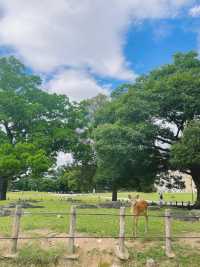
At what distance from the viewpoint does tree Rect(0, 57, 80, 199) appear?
29.9 m

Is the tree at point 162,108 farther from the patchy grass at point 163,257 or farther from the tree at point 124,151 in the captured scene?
the patchy grass at point 163,257

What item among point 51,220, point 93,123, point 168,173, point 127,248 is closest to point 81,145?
point 93,123

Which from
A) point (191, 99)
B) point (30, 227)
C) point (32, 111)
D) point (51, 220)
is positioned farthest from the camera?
point (32, 111)

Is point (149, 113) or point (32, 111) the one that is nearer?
point (149, 113)

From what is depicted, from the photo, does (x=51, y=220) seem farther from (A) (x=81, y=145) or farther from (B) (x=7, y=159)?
(A) (x=81, y=145)

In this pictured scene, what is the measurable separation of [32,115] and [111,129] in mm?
9073

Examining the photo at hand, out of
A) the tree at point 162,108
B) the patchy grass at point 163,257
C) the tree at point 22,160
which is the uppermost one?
the tree at point 162,108

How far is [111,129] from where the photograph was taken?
23828 mm

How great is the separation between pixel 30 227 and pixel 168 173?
19086 mm

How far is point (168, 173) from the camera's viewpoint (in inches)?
1216

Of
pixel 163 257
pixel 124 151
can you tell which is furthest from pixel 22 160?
pixel 163 257

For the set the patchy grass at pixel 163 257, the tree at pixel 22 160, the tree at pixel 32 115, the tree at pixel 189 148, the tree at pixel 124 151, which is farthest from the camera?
the tree at pixel 32 115

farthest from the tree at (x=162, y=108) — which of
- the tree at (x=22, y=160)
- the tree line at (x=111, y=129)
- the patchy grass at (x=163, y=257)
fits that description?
the patchy grass at (x=163, y=257)

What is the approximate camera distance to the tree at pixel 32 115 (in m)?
29.9
